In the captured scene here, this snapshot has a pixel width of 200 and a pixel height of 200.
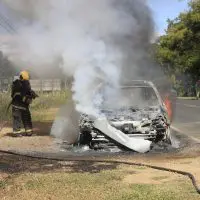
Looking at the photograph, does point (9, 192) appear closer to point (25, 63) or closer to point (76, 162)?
point (76, 162)

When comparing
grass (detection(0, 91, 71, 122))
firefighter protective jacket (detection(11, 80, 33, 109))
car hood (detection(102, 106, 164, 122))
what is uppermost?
firefighter protective jacket (detection(11, 80, 33, 109))

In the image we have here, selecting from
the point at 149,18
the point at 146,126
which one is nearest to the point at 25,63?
the point at 149,18

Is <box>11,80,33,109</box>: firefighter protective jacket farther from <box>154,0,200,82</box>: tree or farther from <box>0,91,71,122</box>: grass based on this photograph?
<box>154,0,200,82</box>: tree

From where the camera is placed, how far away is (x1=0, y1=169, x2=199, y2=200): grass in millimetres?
6582

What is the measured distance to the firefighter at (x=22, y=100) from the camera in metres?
14.2

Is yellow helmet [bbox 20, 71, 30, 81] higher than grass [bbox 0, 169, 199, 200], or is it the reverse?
yellow helmet [bbox 20, 71, 30, 81]

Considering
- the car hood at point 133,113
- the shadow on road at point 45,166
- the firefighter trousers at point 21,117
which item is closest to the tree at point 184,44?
the firefighter trousers at point 21,117

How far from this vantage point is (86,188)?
7.08m

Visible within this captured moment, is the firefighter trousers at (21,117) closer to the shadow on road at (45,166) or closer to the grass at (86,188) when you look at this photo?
the shadow on road at (45,166)

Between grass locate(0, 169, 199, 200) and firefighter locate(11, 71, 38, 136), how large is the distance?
648 cm

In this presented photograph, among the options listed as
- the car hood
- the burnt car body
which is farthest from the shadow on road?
the car hood

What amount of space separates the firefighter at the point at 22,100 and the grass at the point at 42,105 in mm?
2171

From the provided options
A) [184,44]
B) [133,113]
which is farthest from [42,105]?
[184,44]

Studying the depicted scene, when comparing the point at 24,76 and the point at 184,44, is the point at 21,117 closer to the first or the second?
the point at 24,76
